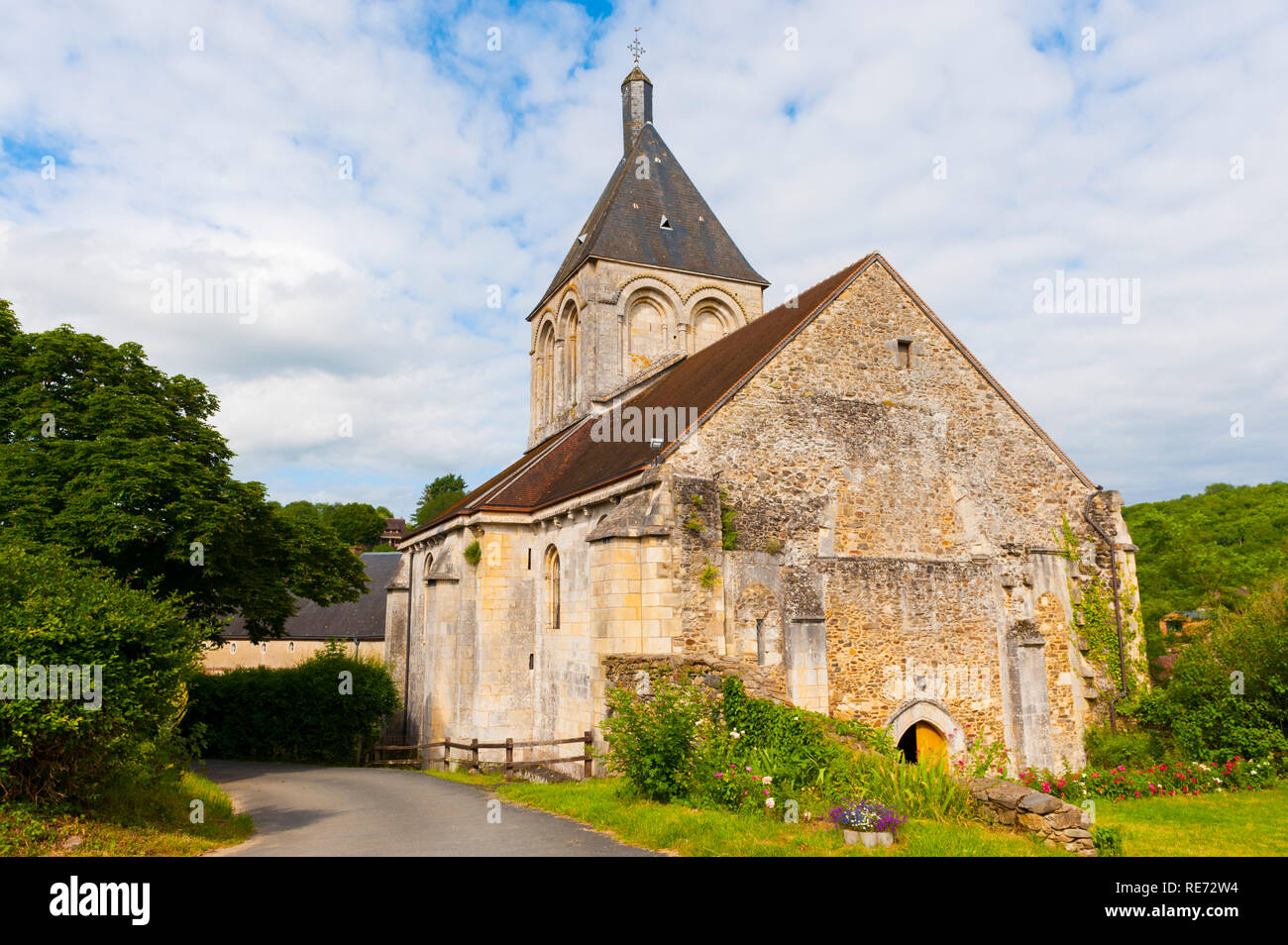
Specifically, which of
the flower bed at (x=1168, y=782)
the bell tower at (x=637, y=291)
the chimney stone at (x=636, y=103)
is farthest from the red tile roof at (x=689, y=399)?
the chimney stone at (x=636, y=103)

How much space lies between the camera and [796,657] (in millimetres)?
13773

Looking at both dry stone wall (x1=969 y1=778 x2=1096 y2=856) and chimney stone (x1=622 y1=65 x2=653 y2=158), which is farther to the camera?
chimney stone (x1=622 y1=65 x2=653 y2=158)

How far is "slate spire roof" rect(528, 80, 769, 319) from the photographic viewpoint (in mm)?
26656

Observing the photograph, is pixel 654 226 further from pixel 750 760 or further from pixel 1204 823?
Answer: pixel 1204 823

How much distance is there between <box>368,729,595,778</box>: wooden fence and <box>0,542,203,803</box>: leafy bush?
6.63 m

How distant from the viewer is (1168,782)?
520 inches

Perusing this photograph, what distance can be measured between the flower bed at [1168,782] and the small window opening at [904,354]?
26.3 feet

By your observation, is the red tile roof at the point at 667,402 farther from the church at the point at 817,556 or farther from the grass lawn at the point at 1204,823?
the grass lawn at the point at 1204,823

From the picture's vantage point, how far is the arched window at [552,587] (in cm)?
1803

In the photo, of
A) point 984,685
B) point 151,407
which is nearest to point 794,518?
point 984,685

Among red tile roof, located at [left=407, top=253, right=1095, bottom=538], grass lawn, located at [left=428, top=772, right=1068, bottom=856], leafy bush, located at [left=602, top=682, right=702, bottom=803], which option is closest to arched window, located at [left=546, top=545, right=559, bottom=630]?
red tile roof, located at [left=407, top=253, right=1095, bottom=538]

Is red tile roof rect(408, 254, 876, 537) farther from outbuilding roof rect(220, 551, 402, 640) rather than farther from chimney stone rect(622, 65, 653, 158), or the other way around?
outbuilding roof rect(220, 551, 402, 640)

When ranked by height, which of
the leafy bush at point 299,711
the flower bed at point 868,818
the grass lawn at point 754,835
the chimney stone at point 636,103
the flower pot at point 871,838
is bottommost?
the leafy bush at point 299,711

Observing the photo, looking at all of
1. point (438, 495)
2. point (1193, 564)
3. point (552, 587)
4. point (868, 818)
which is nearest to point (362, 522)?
point (438, 495)
